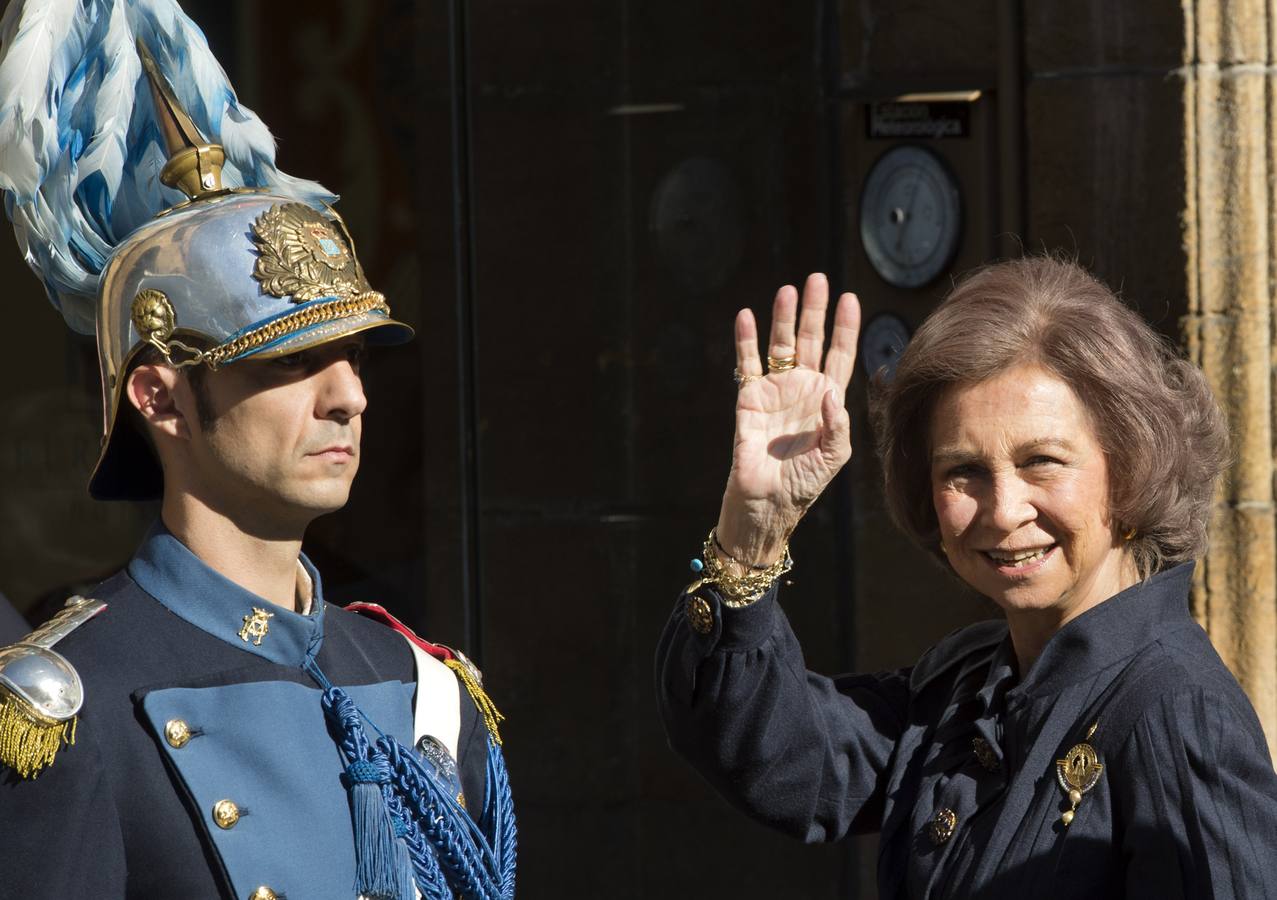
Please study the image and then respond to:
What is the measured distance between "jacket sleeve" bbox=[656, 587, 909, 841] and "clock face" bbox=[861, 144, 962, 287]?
225 centimetres

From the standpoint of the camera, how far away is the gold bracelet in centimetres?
266

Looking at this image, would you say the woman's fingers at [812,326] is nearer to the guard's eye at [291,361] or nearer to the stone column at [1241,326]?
the guard's eye at [291,361]

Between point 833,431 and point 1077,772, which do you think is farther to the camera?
point 833,431

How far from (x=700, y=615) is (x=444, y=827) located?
1.62 ft

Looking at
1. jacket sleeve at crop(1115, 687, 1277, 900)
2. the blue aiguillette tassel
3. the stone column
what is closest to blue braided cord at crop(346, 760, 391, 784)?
the blue aiguillette tassel

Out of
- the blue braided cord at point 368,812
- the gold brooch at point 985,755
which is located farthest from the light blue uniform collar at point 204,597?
the gold brooch at point 985,755

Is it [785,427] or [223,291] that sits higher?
[223,291]

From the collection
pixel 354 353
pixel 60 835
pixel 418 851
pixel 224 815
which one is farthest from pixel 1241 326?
pixel 60 835

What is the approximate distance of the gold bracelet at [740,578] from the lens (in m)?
2.66

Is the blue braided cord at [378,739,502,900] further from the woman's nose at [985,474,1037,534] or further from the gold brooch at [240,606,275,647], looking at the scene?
the woman's nose at [985,474,1037,534]

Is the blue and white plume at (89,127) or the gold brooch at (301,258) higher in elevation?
the blue and white plume at (89,127)

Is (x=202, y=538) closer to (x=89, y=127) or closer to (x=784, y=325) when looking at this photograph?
(x=89, y=127)

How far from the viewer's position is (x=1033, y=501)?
8.40ft

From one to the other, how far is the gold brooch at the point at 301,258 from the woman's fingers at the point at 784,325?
2.01 feet
